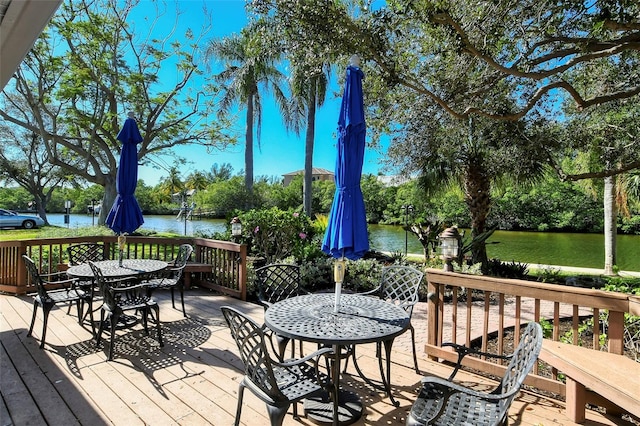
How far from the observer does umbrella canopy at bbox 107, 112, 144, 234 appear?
4750 millimetres

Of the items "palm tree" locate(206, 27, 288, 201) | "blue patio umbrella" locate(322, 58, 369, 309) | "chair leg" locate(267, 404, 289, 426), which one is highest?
"palm tree" locate(206, 27, 288, 201)

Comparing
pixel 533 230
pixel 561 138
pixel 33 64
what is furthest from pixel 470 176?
pixel 533 230

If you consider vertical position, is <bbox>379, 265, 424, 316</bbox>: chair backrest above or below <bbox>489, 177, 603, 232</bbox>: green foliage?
below

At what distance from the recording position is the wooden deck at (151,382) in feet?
7.91

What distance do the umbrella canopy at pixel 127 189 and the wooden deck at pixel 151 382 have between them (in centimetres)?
133

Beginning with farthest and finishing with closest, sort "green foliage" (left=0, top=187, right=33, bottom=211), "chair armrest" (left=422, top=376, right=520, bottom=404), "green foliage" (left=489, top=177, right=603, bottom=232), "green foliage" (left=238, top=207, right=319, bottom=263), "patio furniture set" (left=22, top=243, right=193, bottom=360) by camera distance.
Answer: "green foliage" (left=0, top=187, right=33, bottom=211)
"green foliage" (left=489, top=177, right=603, bottom=232)
"green foliage" (left=238, top=207, right=319, bottom=263)
"patio furniture set" (left=22, top=243, right=193, bottom=360)
"chair armrest" (left=422, top=376, right=520, bottom=404)

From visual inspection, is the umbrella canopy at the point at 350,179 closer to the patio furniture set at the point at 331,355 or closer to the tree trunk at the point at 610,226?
the patio furniture set at the point at 331,355

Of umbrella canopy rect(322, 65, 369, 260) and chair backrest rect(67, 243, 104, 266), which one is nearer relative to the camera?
umbrella canopy rect(322, 65, 369, 260)

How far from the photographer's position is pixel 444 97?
5562mm

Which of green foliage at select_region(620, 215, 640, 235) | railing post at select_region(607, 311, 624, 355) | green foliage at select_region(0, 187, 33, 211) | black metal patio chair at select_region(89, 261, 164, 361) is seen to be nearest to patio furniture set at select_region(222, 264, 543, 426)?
railing post at select_region(607, 311, 624, 355)

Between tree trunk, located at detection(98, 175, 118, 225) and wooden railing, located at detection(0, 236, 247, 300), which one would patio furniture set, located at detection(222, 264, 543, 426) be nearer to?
wooden railing, located at detection(0, 236, 247, 300)

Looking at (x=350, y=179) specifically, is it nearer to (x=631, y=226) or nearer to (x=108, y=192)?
(x=108, y=192)

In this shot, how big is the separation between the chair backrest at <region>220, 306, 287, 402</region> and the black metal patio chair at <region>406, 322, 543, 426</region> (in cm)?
70

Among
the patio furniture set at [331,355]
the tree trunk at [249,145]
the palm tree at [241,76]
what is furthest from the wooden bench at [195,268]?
the tree trunk at [249,145]
